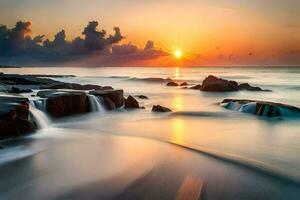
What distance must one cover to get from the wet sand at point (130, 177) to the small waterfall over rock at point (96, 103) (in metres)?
8.34

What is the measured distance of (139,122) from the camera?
55.8 ft

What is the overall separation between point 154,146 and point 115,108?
31.7ft

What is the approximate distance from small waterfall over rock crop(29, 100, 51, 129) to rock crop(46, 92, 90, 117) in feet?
1.19

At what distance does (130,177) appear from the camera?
8.00 metres

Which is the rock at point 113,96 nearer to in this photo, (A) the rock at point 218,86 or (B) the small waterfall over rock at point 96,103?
(B) the small waterfall over rock at point 96,103

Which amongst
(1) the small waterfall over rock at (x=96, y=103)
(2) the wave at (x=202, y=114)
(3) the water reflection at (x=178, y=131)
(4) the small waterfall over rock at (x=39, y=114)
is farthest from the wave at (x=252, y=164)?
(1) the small waterfall over rock at (x=96, y=103)

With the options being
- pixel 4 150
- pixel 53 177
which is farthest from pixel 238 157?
pixel 4 150

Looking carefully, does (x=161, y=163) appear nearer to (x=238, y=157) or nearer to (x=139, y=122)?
(x=238, y=157)

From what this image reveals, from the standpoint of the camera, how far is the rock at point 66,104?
16.8m

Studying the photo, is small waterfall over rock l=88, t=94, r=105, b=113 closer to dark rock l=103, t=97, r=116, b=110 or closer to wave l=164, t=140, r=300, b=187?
dark rock l=103, t=97, r=116, b=110

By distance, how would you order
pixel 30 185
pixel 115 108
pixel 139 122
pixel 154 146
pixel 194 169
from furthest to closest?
pixel 115 108, pixel 139 122, pixel 154 146, pixel 194 169, pixel 30 185

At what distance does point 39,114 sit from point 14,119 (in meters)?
3.40

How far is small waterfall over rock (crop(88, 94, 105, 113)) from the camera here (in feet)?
63.4

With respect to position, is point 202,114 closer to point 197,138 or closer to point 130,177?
point 197,138
